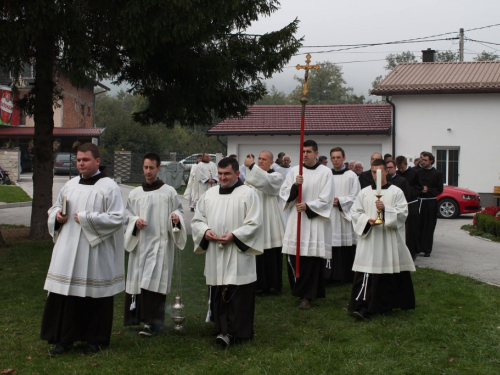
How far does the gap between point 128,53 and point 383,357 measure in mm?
7955

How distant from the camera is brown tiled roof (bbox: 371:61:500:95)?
26938mm

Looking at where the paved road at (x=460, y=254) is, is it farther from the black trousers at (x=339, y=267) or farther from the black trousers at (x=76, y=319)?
the black trousers at (x=76, y=319)

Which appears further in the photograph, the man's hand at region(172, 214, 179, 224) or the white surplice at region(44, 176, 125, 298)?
the man's hand at region(172, 214, 179, 224)

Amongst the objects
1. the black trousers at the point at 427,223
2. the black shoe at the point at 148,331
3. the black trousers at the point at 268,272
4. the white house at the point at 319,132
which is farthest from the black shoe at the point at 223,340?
the white house at the point at 319,132

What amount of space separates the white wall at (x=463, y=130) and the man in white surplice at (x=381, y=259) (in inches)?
806

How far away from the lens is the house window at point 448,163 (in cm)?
2744

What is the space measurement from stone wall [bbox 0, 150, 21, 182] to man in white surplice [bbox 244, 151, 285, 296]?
28.3m

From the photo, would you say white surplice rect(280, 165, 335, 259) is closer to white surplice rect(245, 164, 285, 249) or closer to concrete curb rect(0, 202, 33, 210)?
white surplice rect(245, 164, 285, 249)

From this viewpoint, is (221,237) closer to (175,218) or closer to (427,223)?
(175,218)

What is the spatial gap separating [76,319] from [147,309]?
0.94m

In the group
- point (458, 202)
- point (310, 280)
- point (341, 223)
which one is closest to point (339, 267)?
point (341, 223)

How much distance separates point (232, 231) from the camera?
670 centimetres

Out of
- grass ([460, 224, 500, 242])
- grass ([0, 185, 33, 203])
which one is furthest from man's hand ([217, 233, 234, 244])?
grass ([0, 185, 33, 203])

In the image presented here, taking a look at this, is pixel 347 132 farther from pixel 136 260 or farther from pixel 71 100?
pixel 71 100
